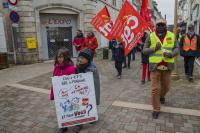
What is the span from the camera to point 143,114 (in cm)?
429

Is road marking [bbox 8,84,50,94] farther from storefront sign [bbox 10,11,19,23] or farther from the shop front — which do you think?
the shop front

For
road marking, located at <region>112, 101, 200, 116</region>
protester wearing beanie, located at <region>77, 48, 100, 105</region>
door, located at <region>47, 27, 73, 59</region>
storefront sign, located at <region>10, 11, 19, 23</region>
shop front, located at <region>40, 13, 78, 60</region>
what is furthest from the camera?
door, located at <region>47, 27, 73, 59</region>

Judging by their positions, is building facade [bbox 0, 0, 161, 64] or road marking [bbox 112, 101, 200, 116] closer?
road marking [bbox 112, 101, 200, 116]

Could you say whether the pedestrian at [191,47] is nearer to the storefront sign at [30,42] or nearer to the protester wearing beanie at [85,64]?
the protester wearing beanie at [85,64]

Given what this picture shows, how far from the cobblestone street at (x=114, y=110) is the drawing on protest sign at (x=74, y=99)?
11.7 inches

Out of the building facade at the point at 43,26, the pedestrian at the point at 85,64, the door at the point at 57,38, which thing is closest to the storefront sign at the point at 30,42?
the building facade at the point at 43,26

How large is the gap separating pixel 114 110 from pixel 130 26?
250 centimetres

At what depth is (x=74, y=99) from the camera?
362 cm

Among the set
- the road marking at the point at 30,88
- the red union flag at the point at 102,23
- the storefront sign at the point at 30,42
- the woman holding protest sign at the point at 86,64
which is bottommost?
the road marking at the point at 30,88

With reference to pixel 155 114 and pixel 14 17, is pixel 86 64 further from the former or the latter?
pixel 14 17

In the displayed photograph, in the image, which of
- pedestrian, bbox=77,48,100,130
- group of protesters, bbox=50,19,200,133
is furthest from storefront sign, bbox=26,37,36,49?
pedestrian, bbox=77,48,100,130

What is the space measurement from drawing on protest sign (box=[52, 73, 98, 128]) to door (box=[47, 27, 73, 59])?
389 inches

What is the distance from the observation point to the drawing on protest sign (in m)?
3.51

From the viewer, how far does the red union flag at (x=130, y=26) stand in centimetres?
570
